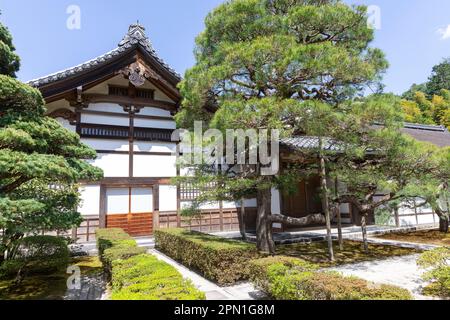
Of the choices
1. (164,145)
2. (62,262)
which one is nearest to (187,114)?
(164,145)

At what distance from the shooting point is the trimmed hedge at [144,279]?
3.28 metres

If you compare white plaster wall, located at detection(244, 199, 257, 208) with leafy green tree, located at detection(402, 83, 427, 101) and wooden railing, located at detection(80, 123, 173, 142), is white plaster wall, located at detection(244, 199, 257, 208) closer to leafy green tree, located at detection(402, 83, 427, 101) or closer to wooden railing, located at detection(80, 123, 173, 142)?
wooden railing, located at detection(80, 123, 173, 142)

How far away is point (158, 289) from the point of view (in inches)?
136

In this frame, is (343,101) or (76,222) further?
(343,101)

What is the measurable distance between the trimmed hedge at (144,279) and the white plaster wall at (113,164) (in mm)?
5268

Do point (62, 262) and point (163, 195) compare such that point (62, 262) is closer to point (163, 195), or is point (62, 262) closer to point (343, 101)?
point (163, 195)

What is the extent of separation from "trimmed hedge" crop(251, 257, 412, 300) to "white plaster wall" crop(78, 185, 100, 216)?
723 cm

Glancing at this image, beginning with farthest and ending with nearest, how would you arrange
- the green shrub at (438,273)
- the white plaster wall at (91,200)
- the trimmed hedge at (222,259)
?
the white plaster wall at (91,200) < the trimmed hedge at (222,259) < the green shrub at (438,273)

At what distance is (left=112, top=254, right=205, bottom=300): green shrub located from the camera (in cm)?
326

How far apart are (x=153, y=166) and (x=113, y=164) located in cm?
152

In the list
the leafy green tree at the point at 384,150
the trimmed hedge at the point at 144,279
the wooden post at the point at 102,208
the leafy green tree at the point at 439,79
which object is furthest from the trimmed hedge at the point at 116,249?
the leafy green tree at the point at 439,79

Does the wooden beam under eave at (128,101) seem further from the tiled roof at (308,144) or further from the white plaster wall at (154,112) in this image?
the tiled roof at (308,144)

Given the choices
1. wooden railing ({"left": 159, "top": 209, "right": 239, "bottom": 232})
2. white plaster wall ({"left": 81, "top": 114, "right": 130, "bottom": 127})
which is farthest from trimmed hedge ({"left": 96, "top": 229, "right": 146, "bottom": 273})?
white plaster wall ({"left": 81, "top": 114, "right": 130, "bottom": 127})
